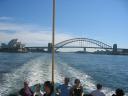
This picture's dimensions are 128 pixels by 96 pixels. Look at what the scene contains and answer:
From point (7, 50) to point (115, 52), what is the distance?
148 ft

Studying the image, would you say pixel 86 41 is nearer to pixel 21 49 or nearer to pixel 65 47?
pixel 65 47

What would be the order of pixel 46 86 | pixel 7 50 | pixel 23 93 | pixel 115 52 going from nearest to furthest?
pixel 46 86 → pixel 23 93 → pixel 115 52 → pixel 7 50

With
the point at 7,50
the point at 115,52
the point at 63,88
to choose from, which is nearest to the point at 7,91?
the point at 63,88

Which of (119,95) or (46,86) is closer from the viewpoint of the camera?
(46,86)

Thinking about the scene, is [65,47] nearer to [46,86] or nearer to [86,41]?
[86,41]

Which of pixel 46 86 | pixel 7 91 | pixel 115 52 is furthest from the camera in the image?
pixel 115 52

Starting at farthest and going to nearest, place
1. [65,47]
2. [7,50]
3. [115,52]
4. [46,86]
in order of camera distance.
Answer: [7,50] → [115,52] → [65,47] → [46,86]

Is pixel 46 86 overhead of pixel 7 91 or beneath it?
overhead

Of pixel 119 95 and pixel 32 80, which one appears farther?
pixel 32 80

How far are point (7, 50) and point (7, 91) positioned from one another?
127 metres

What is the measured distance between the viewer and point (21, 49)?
132m

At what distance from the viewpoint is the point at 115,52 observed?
424 feet

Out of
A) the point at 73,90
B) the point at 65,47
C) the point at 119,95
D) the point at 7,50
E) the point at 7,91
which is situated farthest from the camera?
the point at 7,50

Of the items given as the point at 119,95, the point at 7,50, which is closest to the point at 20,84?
the point at 119,95
